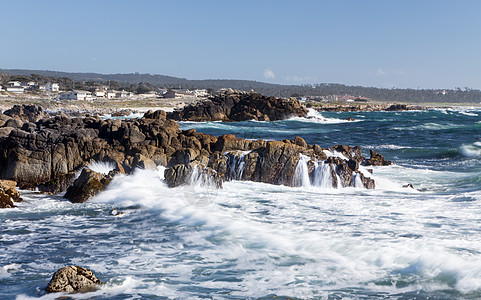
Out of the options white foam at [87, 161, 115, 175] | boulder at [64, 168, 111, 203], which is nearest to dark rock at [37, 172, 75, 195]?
boulder at [64, 168, 111, 203]

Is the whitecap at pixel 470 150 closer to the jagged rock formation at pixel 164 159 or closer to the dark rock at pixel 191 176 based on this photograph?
the jagged rock formation at pixel 164 159

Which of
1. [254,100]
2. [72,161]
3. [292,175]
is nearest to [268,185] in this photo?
[292,175]

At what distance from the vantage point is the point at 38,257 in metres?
10.7

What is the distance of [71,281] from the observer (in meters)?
8.55

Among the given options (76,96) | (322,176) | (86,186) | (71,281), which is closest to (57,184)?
(86,186)

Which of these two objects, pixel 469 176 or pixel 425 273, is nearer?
pixel 425 273

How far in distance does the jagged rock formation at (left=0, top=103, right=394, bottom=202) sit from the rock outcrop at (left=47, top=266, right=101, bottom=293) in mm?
8747

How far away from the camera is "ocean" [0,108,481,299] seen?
9086mm

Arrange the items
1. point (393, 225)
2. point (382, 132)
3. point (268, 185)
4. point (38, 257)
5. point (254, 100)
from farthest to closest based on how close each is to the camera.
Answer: point (254, 100) → point (382, 132) → point (268, 185) → point (393, 225) → point (38, 257)

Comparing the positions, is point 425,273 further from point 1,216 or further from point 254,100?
point 254,100

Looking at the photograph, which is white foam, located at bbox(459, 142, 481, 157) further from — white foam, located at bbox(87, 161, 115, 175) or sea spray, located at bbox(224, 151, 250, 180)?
white foam, located at bbox(87, 161, 115, 175)

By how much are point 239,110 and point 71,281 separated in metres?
72.0

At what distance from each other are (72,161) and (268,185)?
28.2 ft

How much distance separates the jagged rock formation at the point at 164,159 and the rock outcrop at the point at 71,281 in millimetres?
8747
